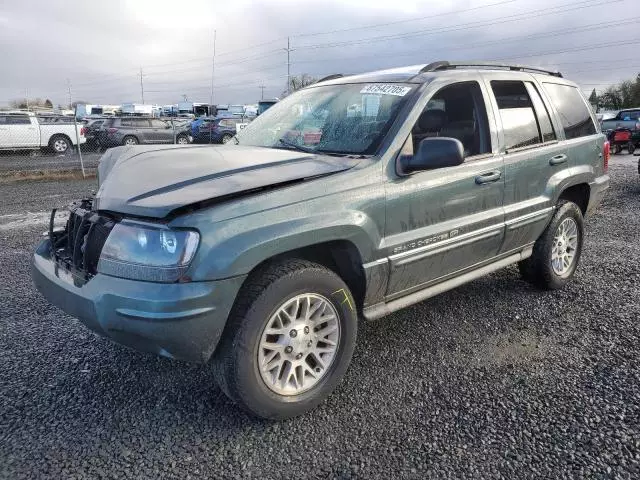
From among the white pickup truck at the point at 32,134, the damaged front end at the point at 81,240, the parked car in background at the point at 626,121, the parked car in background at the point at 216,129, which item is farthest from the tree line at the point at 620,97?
the damaged front end at the point at 81,240

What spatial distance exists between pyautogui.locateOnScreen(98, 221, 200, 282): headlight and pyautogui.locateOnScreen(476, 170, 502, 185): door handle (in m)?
2.02

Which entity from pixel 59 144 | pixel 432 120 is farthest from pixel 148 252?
pixel 59 144

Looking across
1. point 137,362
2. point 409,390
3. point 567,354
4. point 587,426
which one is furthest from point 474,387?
point 137,362

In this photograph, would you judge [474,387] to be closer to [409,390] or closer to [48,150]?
[409,390]

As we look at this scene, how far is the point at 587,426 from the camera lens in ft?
8.47

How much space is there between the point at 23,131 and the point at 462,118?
20431 mm

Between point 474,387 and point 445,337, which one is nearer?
point 474,387

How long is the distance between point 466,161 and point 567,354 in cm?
144

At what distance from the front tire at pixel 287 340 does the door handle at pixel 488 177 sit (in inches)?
51.8

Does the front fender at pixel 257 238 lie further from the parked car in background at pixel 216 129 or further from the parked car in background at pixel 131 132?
the parked car in background at pixel 216 129

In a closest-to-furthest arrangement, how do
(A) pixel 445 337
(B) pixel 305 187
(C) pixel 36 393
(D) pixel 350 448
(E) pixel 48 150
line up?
(D) pixel 350 448 → (B) pixel 305 187 → (C) pixel 36 393 → (A) pixel 445 337 → (E) pixel 48 150

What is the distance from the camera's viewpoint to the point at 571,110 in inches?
179

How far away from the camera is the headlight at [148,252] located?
226cm

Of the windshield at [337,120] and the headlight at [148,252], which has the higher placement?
the windshield at [337,120]
